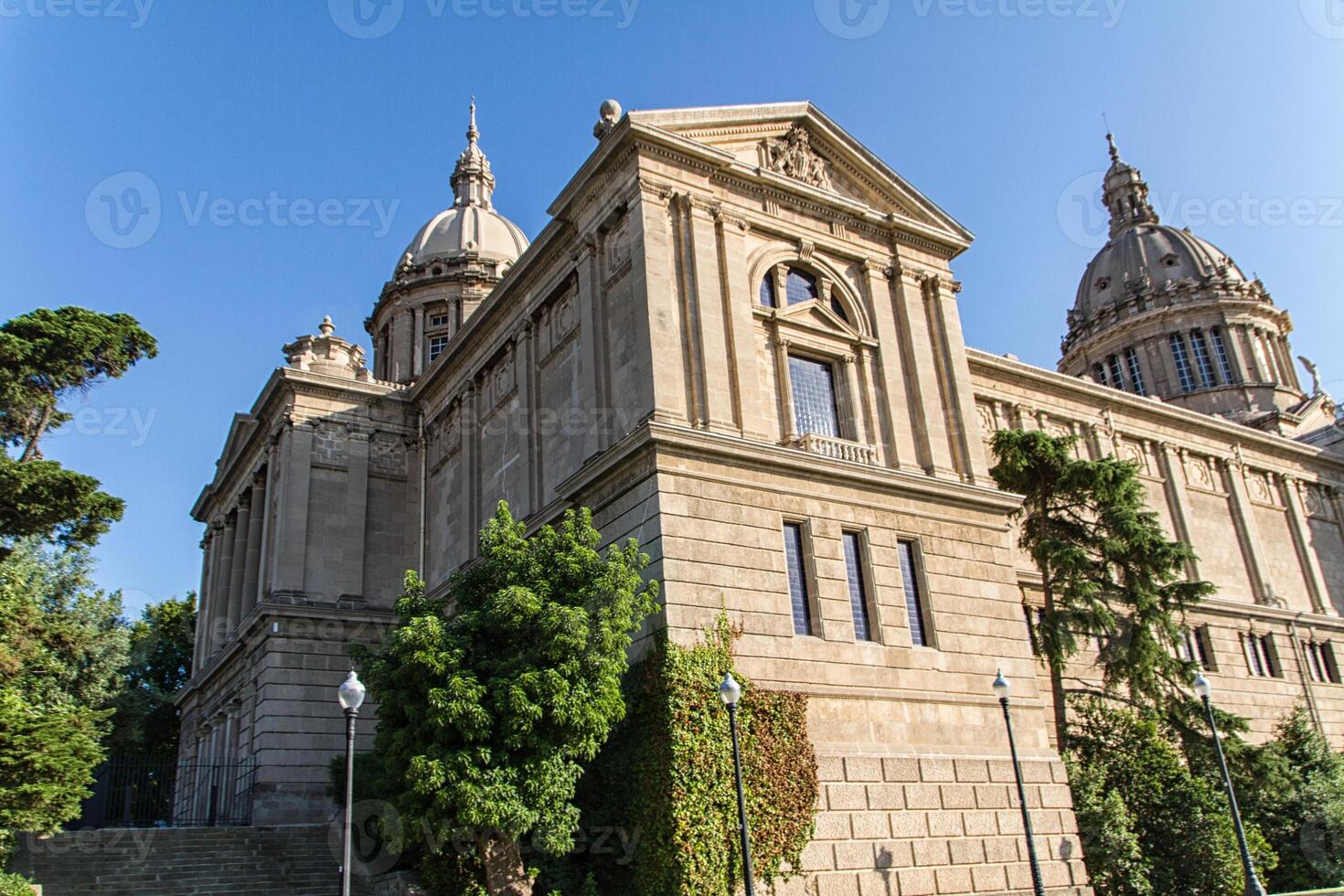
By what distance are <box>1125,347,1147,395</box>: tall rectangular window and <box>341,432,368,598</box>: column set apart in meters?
49.4

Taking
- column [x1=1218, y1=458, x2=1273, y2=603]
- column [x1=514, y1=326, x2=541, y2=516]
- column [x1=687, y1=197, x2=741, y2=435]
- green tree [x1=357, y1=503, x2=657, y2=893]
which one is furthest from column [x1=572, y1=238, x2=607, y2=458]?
column [x1=1218, y1=458, x2=1273, y2=603]

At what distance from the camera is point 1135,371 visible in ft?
235

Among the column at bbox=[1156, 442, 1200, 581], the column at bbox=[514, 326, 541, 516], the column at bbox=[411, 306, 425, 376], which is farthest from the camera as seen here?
the column at bbox=[411, 306, 425, 376]

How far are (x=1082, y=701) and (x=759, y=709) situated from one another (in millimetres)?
15216

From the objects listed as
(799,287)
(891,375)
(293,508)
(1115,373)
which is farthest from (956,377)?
(1115,373)

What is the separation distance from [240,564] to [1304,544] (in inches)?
1886

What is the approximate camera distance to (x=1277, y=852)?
33.7m

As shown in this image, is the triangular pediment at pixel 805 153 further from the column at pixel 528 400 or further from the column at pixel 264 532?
the column at pixel 264 532

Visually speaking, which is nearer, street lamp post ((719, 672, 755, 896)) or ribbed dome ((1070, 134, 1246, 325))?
street lamp post ((719, 672, 755, 896))

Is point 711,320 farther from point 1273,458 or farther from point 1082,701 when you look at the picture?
point 1273,458

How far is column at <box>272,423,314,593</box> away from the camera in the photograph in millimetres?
38781

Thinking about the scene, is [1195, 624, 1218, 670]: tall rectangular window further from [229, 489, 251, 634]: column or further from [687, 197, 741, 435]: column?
[229, 489, 251, 634]: column

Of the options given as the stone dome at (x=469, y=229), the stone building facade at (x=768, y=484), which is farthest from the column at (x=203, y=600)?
the stone dome at (x=469, y=229)

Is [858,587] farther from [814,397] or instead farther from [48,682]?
[48,682]
